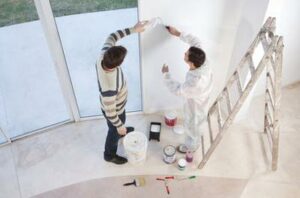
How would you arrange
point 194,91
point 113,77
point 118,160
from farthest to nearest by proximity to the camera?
point 118,160
point 194,91
point 113,77

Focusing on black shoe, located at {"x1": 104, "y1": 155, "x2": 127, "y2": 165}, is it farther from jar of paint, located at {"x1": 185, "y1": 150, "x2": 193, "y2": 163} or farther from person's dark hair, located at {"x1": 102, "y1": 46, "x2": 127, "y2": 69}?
person's dark hair, located at {"x1": 102, "y1": 46, "x2": 127, "y2": 69}

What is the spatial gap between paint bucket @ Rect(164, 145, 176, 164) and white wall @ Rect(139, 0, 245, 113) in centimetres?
58

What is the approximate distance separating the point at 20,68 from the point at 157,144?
1.80m

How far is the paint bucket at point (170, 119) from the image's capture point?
3193mm

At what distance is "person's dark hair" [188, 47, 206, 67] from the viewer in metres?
2.27

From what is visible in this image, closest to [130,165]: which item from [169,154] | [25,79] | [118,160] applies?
[118,160]

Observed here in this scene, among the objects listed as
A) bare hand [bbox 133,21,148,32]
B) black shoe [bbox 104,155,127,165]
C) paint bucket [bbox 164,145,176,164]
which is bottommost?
black shoe [bbox 104,155,127,165]

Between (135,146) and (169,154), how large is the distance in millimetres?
337

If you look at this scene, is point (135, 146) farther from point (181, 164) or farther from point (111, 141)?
point (181, 164)

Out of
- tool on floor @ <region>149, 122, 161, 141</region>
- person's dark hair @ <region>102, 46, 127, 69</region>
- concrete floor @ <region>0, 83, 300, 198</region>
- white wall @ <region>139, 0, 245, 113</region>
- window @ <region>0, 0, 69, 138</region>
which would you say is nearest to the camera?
person's dark hair @ <region>102, 46, 127, 69</region>

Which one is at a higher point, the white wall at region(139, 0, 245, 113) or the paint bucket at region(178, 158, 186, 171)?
the white wall at region(139, 0, 245, 113)

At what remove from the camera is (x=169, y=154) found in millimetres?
2877

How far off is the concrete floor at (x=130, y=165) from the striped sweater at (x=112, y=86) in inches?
27.6

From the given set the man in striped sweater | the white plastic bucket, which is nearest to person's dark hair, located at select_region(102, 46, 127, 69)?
the man in striped sweater
